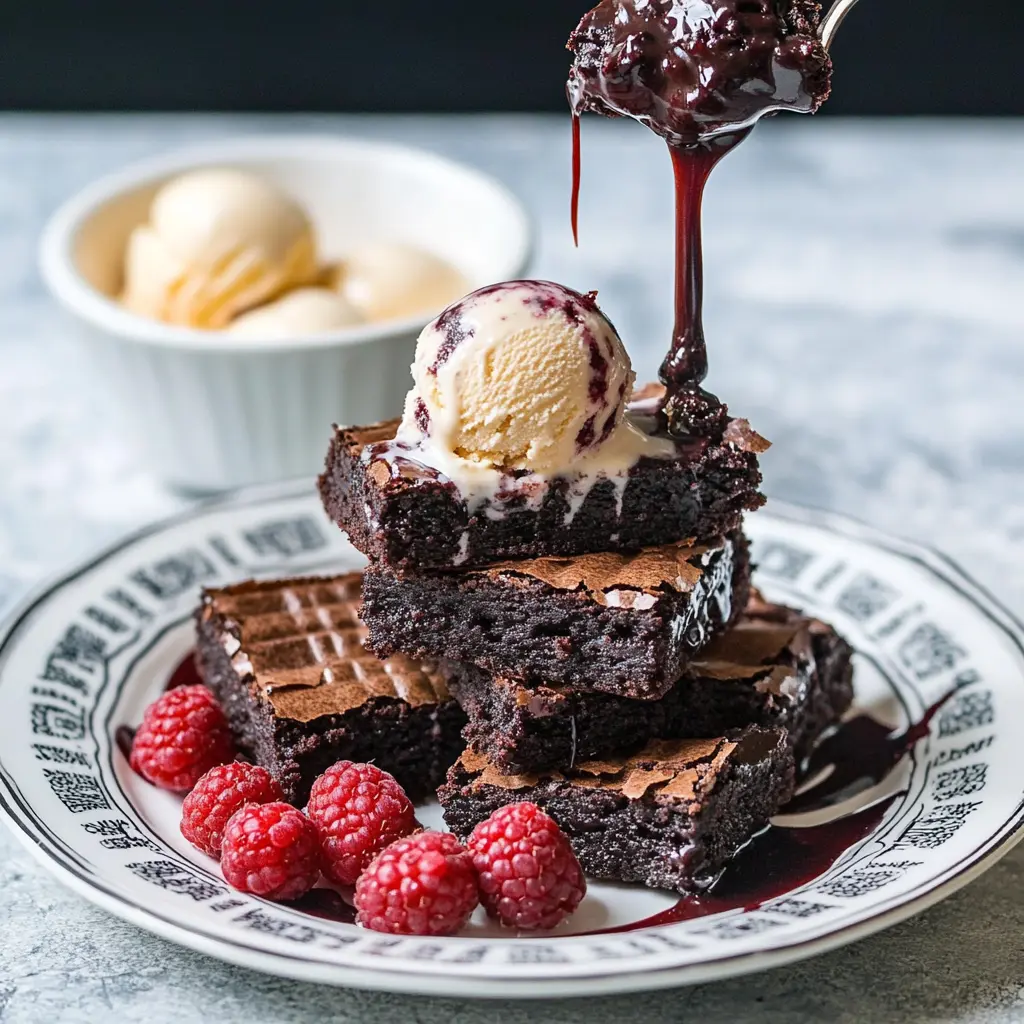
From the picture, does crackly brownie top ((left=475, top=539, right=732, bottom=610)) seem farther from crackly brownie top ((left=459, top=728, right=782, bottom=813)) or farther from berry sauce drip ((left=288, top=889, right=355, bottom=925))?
berry sauce drip ((left=288, top=889, right=355, bottom=925))

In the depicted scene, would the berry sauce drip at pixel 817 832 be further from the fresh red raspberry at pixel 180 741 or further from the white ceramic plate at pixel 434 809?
the fresh red raspberry at pixel 180 741

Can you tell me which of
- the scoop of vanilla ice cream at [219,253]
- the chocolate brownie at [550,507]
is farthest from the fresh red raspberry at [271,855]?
the scoop of vanilla ice cream at [219,253]

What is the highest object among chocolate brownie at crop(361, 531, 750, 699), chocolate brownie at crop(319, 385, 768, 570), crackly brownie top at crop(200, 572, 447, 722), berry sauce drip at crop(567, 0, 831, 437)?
berry sauce drip at crop(567, 0, 831, 437)

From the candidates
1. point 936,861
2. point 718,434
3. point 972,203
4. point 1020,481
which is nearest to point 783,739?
point 936,861

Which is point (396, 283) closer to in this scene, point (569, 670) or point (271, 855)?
point (569, 670)

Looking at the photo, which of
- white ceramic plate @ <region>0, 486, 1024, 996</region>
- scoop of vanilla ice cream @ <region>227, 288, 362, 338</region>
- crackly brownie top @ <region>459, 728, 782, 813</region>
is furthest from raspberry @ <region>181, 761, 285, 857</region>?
scoop of vanilla ice cream @ <region>227, 288, 362, 338</region>

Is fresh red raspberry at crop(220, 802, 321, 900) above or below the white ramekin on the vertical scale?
below

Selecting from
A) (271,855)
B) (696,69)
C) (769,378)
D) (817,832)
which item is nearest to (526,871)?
(271,855)
